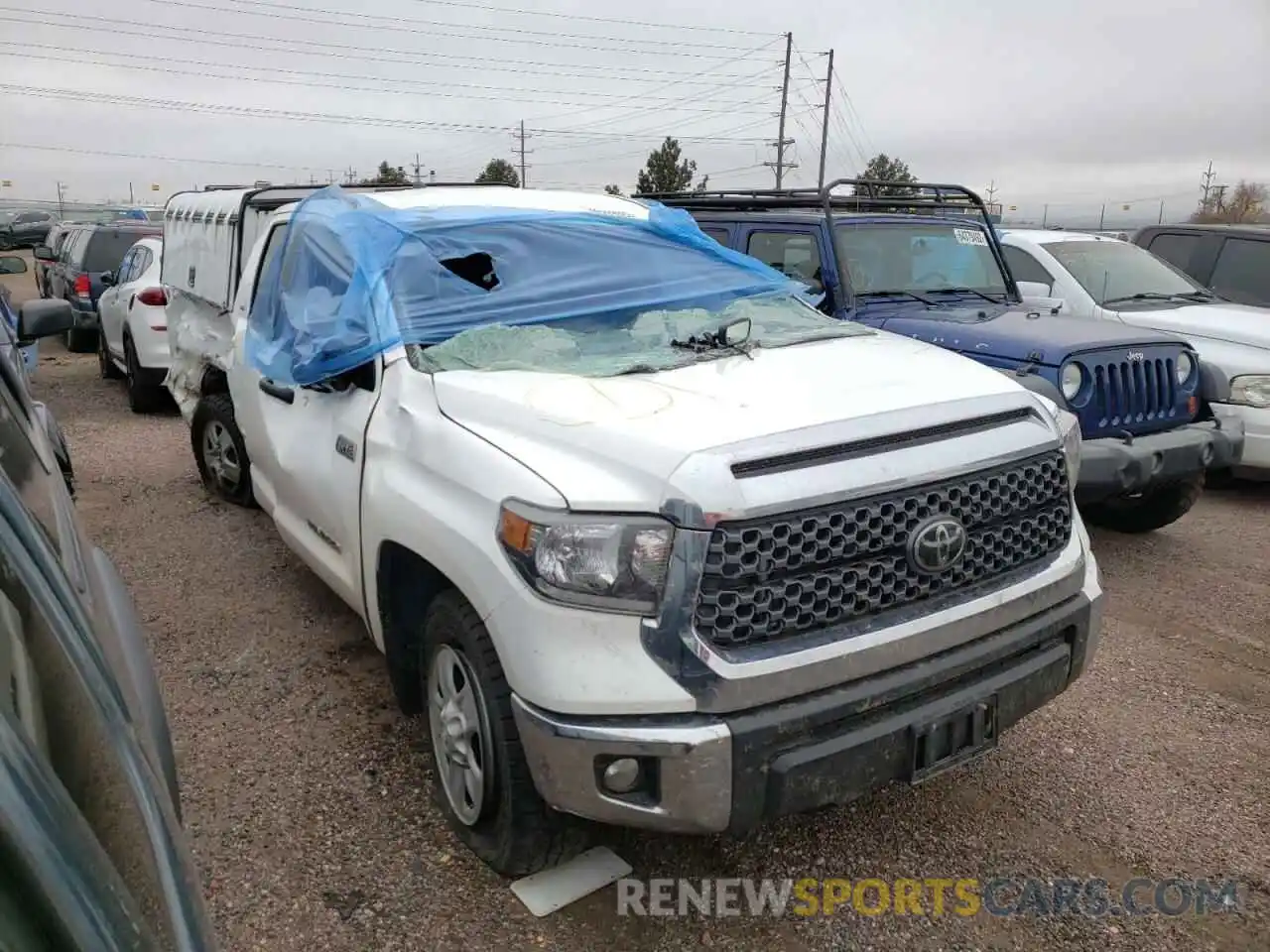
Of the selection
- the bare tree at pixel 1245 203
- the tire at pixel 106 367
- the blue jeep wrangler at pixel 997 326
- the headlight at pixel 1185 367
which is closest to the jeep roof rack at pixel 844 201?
the blue jeep wrangler at pixel 997 326

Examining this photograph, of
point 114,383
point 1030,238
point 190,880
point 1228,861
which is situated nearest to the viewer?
point 190,880

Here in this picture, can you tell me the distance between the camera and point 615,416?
2566mm

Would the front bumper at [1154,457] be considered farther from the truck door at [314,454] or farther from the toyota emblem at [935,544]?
the truck door at [314,454]

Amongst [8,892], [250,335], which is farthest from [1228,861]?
[250,335]

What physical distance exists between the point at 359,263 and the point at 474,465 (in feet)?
4.22

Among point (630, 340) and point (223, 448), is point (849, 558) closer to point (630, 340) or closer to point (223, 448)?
point (630, 340)

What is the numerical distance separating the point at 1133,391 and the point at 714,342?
3.02 metres

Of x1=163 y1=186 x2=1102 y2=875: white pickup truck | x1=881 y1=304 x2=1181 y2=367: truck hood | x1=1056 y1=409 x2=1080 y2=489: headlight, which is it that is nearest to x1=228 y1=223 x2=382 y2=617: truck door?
x1=163 y1=186 x2=1102 y2=875: white pickup truck

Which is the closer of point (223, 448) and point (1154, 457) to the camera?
point (1154, 457)

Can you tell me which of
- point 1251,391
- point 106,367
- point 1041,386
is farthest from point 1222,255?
point 106,367

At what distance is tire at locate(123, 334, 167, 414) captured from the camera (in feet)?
30.0

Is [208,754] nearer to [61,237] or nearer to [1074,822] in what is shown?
[1074,822]

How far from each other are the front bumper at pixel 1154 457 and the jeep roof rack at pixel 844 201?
1.65 metres

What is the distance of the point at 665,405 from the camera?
2658 millimetres
